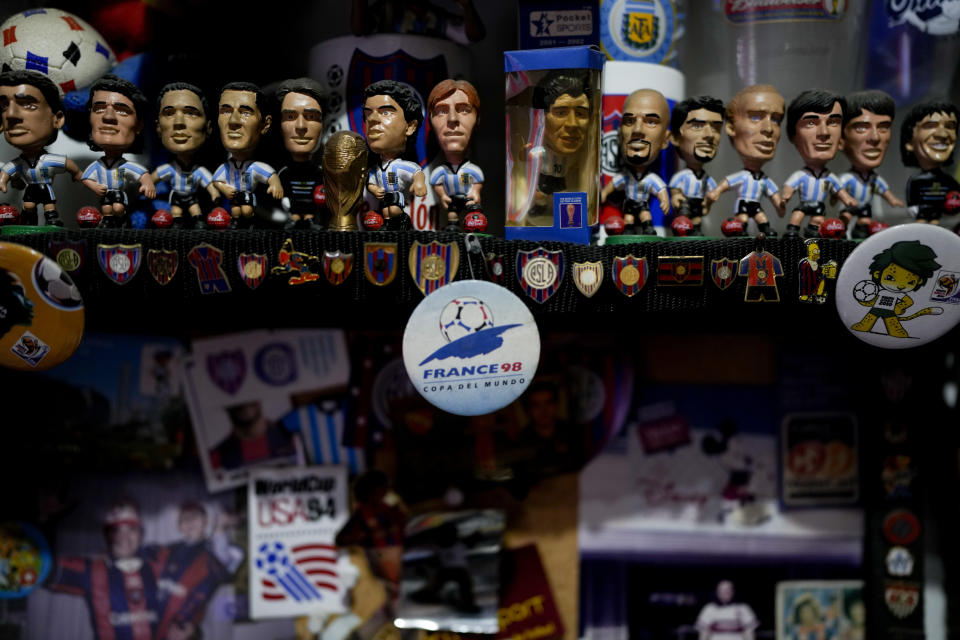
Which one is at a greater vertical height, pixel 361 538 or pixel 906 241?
pixel 906 241

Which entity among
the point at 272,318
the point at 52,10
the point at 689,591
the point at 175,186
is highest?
the point at 52,10

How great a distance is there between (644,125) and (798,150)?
21cm

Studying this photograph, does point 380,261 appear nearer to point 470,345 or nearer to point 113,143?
point 470,345

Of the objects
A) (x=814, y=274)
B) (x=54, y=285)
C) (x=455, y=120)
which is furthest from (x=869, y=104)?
(x=54, y=285)

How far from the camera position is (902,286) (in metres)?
1.02

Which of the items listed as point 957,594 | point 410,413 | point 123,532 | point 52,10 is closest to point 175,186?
point 52,10

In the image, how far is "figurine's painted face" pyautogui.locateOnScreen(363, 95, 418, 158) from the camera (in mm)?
1062

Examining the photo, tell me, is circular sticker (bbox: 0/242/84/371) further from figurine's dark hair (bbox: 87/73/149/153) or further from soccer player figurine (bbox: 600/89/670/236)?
soccer player figurine (bbox: 600/89/670/236)

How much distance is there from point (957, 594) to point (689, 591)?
1.28 feet

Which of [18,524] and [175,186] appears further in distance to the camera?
[18,524]

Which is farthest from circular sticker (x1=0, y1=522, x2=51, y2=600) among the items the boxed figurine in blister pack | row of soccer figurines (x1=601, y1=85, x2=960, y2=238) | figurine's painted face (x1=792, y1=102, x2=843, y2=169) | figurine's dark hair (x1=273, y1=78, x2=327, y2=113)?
figurine's painted face (x1=792, y1=102, x2=843, y2=169)

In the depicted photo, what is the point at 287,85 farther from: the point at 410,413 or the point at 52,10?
the point at 410,413

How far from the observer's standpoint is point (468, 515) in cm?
130

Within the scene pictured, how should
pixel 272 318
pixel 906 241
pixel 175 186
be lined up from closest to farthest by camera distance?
pixel 906 241 < pixel 175 186 < pixel 272 318
